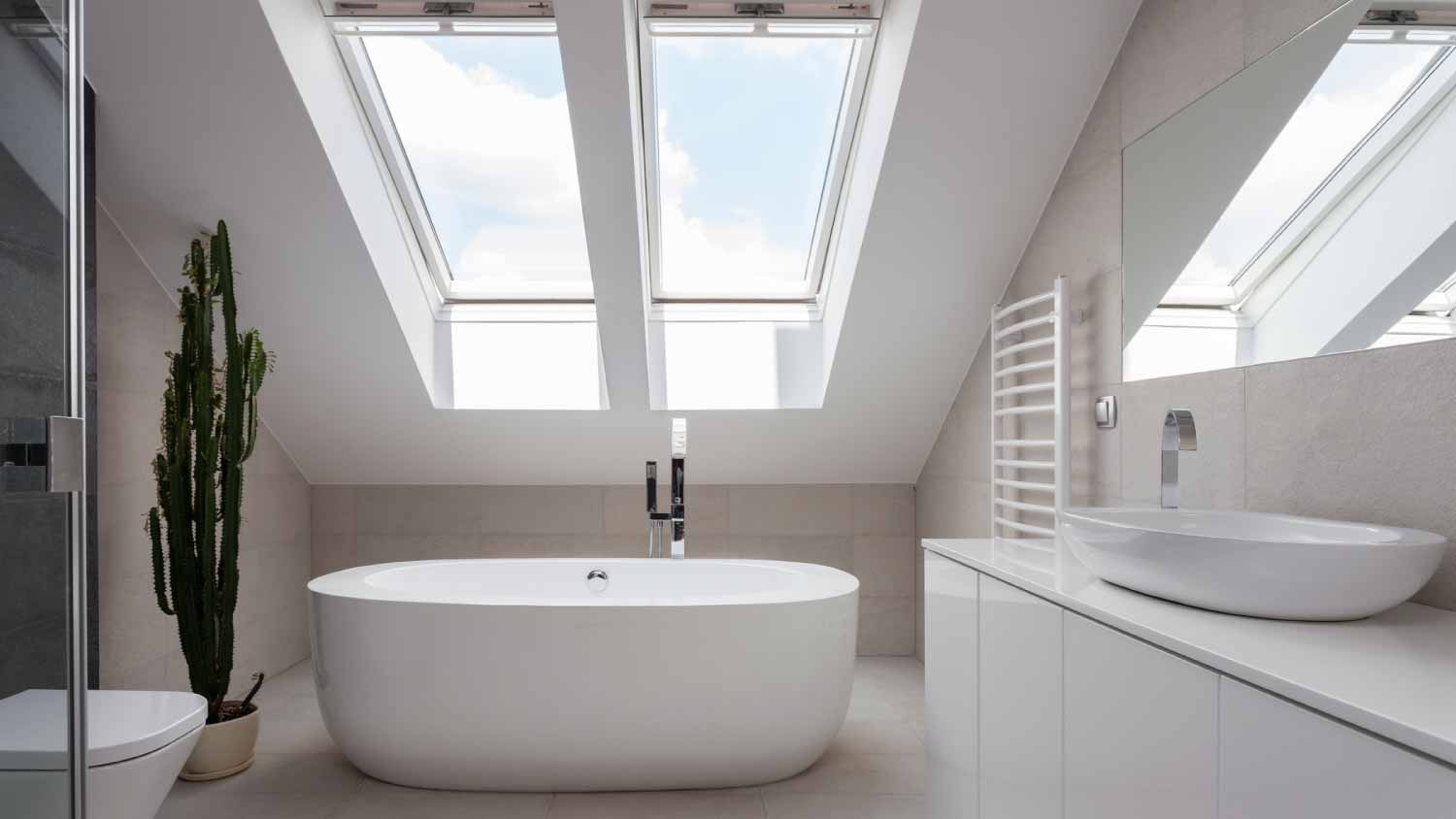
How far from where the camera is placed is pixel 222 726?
2744 mm

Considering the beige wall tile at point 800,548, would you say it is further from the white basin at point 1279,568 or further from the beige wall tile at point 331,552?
the white basin at point 1279,568

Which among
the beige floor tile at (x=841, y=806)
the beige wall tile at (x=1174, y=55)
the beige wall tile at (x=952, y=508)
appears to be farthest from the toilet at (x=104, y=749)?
the beige wall tile at (x=952, y=508)

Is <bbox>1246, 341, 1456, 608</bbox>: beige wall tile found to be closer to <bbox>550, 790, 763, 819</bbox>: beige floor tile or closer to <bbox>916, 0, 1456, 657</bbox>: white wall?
<bbox>916, 0, 1456, 657</bbox>: white wall

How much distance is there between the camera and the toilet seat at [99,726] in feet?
3.21

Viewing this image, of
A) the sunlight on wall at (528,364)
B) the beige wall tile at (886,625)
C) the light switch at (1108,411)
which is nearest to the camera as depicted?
the light switch at (1108,411)

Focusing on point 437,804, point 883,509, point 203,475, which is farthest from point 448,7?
point 883,509

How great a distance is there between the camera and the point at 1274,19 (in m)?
1.77

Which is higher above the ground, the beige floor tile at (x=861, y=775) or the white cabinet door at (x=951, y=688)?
the white cabinet door at (x=951, y=688)

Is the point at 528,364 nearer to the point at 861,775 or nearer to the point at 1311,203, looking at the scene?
the point at 861,775

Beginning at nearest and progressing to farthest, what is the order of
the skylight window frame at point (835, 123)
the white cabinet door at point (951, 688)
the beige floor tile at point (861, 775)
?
the white cabinet door at point (951, 688) → the beige floor tile at point (861, 775) → the skylight window frame at point (835, 123)

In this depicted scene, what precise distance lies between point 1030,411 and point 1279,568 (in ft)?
5.60

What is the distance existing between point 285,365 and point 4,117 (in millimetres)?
2820

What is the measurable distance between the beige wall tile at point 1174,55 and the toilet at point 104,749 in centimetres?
255

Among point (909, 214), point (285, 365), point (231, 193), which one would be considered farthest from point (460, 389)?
point (909, 214)
